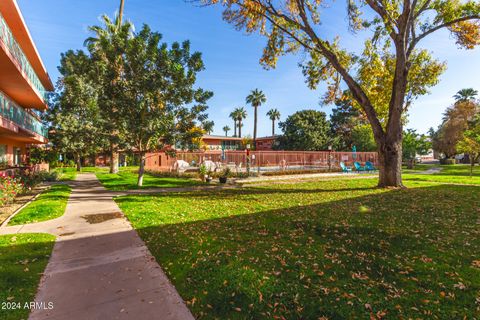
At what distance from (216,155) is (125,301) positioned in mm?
20900

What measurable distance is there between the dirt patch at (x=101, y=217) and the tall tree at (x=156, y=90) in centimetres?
748

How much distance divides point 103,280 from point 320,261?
3.86 m

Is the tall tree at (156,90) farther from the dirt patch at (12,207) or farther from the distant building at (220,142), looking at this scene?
the distant building at (220,142)

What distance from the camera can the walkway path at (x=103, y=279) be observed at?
3.33m

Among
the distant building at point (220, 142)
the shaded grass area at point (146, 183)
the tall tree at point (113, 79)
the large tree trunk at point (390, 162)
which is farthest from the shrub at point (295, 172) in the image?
the distant building at point (220, 142)

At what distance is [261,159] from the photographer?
2412 centimetres

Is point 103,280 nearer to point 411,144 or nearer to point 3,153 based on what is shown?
point 3,153

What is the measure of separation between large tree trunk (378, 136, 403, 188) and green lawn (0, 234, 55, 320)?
17096 mm

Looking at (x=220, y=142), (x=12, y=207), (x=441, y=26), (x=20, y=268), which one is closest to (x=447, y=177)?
(x=441, y=26)

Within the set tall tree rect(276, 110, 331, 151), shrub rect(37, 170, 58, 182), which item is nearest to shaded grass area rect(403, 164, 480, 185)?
tall tree rect(276, 110, 331, 151)

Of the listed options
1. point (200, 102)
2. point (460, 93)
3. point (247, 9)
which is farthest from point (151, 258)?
point (460, 93)

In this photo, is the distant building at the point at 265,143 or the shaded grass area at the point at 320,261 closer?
the shaded grass area at the point at 320,261

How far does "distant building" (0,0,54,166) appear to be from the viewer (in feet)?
36.4

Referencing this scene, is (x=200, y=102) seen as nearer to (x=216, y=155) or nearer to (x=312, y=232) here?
(x=216, y=155)
